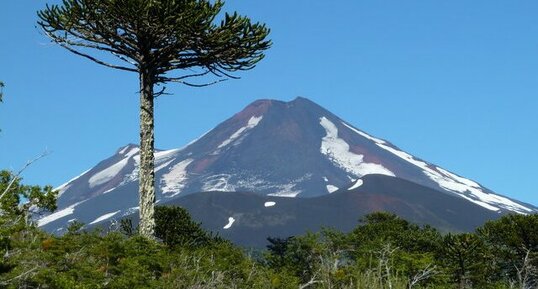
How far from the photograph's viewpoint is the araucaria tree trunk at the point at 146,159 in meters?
25.8

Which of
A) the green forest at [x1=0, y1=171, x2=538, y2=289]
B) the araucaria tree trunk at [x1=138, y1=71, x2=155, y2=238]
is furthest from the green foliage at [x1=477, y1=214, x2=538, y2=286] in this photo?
the araucaria tree trunk at [x1=138, y1=71, x2=155, y2=238]

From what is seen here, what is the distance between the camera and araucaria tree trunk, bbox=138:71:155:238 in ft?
84.7

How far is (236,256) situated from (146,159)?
17.4 ft

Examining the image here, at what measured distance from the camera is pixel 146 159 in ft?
85.3

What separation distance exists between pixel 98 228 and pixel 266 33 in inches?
338

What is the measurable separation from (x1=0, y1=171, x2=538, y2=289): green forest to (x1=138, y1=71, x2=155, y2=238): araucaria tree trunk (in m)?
0.75

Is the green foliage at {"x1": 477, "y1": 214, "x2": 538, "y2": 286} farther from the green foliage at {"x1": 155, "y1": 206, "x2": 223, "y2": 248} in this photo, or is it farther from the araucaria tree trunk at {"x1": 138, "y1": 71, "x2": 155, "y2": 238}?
the araucaria tree trunk at {"x1": 138, "y1": 71, "x2": 155, "y2": 238}

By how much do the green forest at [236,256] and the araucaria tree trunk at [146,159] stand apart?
75 centimetres

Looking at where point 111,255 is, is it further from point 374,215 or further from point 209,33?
point 374,215

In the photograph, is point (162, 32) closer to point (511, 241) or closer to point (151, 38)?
point (151, 38)

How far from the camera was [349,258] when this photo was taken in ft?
139

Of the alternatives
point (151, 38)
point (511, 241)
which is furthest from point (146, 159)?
point (511, 241)

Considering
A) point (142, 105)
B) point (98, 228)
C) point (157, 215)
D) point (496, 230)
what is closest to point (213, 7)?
point (142, 105)

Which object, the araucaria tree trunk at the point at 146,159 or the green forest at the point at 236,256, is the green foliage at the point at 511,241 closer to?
the green forest at the point at 236,256
